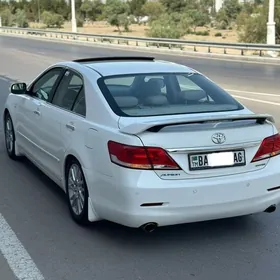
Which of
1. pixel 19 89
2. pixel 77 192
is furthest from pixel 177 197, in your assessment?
pixel 19 89

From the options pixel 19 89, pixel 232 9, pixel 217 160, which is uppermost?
pixel 232 9

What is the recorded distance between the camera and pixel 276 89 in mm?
15484

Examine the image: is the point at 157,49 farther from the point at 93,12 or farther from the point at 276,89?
the point at 93,12

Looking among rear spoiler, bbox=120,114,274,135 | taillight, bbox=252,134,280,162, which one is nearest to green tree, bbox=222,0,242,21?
taillight, bbox=252,134,280,162

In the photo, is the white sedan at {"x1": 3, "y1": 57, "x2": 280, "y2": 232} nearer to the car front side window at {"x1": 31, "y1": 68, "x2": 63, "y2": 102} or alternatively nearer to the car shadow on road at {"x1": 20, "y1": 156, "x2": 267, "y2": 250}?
the car shadow on road at {"x1": 20, "y1": 156, "x2": 267, "y2": 250}

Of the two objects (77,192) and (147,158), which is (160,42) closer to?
(77,192)

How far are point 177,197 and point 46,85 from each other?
2.83 m

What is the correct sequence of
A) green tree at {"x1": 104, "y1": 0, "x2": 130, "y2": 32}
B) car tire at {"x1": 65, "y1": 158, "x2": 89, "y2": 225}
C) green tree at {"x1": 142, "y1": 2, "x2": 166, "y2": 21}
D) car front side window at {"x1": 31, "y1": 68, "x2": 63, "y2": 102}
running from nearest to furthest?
1. car tire at {"x1": 65, "y1": 158, "x2": 89, "y2": 225}
2. car front side window at {"x1": 31, "y1": 68, "x2": 63, "y2": 102}
3. green tree at {"x1": 104, "y1": 0, "x2": 130, "y2": 32}
4. green tree at {"x1": 142, "y1": 2, "x2": 166, "y2": 21}

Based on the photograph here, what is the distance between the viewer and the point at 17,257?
4422mm

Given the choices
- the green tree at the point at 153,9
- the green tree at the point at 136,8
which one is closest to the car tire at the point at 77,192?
the green tree at the point at 153,9

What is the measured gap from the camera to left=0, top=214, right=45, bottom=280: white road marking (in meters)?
4.10

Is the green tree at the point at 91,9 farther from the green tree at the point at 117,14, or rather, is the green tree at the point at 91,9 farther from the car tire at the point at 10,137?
the car tire at the point at 10,137

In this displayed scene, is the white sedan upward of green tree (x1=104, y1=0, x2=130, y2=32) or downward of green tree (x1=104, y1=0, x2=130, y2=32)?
downward

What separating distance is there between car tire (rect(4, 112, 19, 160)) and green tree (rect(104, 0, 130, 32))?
67.2 meters
